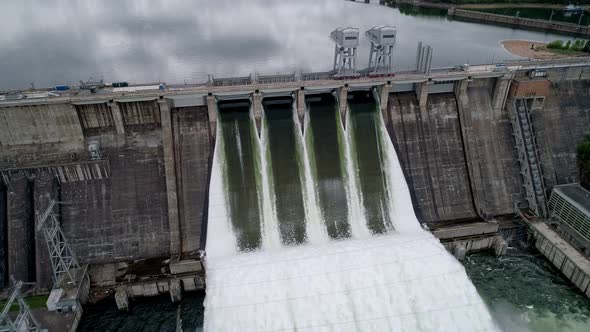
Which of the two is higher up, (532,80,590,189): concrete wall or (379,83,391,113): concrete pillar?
(379,83,391,113): concrete pillar

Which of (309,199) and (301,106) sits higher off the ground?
(301,106)

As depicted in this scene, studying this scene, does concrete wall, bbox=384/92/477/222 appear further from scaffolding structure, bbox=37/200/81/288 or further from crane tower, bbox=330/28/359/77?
scaffolding structure, bbox=37/200/81/288

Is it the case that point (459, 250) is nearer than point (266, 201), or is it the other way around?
point (459, 250)

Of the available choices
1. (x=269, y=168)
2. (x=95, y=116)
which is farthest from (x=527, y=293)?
(x=95, y=116)

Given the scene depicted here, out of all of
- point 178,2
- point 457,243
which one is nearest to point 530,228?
point 457,243

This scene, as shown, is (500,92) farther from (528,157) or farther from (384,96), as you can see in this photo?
(384,96)

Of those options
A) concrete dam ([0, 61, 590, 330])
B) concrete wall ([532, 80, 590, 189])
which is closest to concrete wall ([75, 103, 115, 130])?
concrete dam ([0, 61, 590, 330])

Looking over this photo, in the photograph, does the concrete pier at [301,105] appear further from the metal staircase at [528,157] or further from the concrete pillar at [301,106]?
the metal staircase at [528,157]
